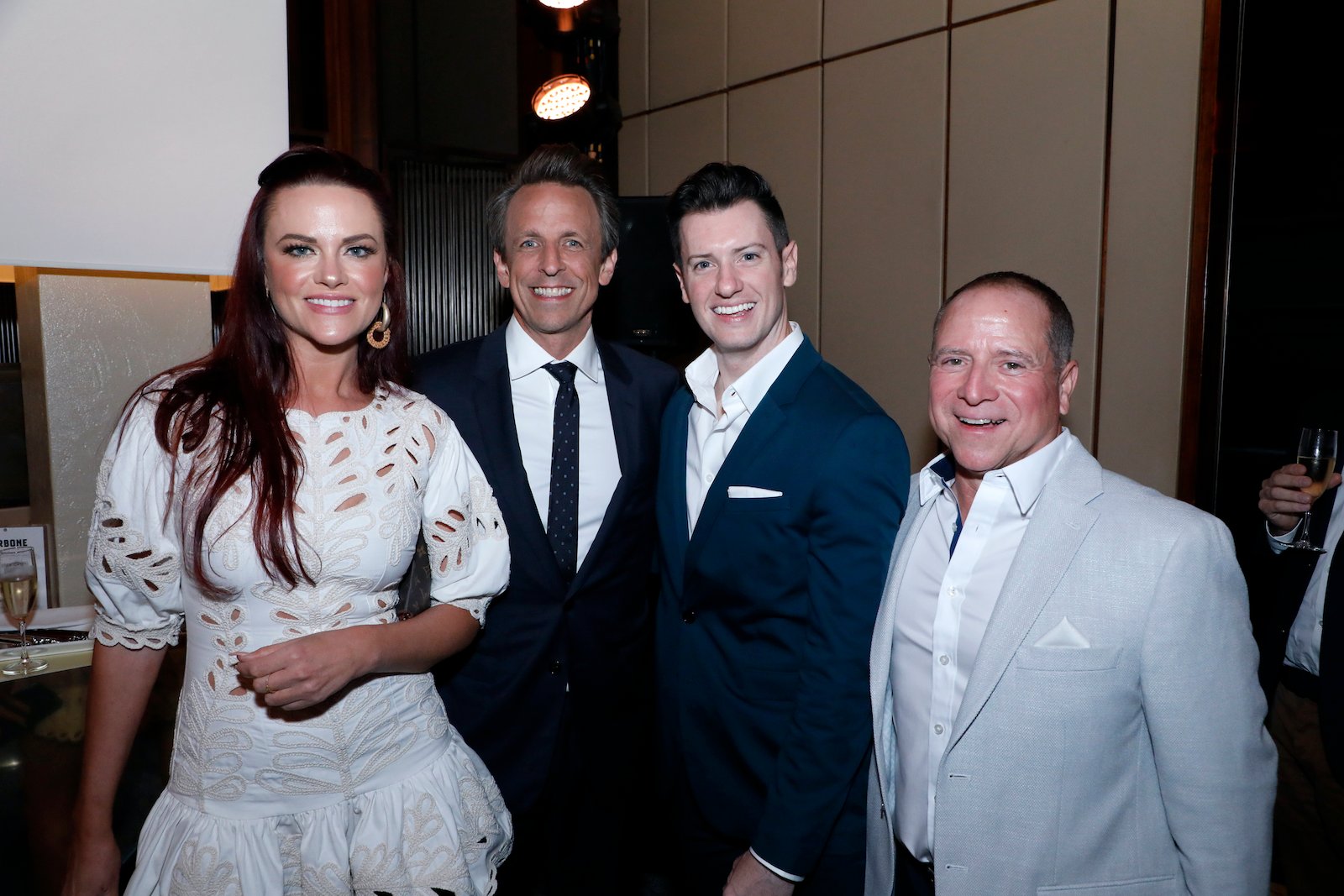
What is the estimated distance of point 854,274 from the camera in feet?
14.3

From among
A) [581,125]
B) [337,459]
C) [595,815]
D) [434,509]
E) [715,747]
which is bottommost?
[595,815]

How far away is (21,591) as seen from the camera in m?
2.11

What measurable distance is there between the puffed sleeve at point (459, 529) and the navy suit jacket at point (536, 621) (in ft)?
0.87

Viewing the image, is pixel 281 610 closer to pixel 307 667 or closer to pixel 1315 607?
pixel 307 667

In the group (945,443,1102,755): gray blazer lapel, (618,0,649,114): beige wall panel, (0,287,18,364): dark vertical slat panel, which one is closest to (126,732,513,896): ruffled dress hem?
(945,443,1102,755): gray blazer lapel

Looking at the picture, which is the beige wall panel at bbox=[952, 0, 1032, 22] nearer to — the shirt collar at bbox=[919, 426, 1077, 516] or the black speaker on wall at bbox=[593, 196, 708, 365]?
the black speaker on wall at bbox=[593, 196, 708, 365]

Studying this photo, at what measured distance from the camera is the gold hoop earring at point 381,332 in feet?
5.69

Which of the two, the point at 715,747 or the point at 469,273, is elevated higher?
the point at 469,273

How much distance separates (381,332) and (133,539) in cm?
58

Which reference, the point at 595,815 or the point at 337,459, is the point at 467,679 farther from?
the point at 337,459

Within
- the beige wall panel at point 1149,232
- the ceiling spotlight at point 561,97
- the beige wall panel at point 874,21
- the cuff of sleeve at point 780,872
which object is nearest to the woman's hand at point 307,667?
the cuff of sleeve at point 780,872

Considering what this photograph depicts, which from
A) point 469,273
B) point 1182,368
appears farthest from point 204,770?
point 469,273

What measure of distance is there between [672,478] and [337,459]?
0.76m

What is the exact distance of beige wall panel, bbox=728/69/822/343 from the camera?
454 centimetres
